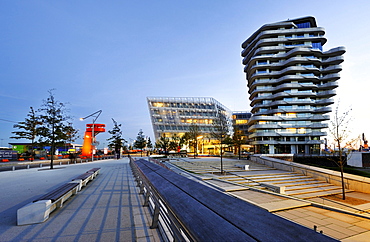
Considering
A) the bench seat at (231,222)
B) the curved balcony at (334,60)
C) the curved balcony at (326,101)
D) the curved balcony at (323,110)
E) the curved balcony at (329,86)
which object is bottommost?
the bench seat at (231,222)

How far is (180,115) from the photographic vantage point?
270 ft

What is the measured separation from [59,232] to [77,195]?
383 cm

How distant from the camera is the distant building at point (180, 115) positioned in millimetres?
80625

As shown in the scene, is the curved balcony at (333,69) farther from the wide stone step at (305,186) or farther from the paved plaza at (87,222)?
the paved plaza at (87,222)

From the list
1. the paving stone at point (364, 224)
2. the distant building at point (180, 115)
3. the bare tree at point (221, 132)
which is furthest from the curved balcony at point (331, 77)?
the paving stone at point (364, 224)

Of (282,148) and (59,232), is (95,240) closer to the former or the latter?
(59,232)

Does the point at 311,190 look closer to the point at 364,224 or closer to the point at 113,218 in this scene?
the point at 364,224

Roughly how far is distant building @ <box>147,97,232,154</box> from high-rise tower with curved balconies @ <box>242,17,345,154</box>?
24.5 metres

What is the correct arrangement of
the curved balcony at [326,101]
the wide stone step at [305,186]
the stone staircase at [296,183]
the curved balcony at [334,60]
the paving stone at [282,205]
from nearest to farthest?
the paving stone at [282,205] → the stone staircase at [296,183] → the wide stone step at [305,186] → the curved balcony at [326,101] → the curved balcony at [334,60]

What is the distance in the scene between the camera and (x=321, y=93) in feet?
194

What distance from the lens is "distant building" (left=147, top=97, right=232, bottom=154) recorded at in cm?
8062

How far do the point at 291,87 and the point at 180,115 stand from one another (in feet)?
140

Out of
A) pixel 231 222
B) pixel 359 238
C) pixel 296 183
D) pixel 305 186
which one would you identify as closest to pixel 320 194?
pixel 305 186

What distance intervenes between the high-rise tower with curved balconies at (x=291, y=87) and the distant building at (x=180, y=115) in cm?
2449
